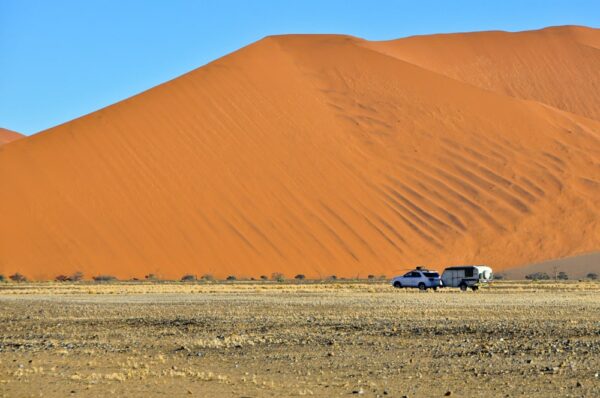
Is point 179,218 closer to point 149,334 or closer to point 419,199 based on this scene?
point 419,199

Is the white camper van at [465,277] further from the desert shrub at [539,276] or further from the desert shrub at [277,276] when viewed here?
the desert shrub at [277,276]

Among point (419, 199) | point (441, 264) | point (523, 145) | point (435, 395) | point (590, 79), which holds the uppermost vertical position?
point (590, 79)

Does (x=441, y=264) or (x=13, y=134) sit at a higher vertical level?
(x=13, y=134)

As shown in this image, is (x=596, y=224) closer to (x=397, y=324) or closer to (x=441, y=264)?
(x=441, y=264)

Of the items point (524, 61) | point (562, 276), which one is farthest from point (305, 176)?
point (524, 61)

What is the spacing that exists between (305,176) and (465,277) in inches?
1044

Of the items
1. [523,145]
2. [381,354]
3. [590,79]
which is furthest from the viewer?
[590,79]

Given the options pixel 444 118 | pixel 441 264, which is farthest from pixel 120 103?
pixel 441 264

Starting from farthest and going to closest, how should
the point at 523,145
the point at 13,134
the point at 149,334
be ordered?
the point at 13,134, the point at 523,145, the point at 149,334

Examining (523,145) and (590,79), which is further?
(590,79)

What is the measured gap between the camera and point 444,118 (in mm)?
77750

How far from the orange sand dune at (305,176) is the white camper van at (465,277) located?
17291 millimetres

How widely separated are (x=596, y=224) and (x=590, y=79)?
86.5 ft

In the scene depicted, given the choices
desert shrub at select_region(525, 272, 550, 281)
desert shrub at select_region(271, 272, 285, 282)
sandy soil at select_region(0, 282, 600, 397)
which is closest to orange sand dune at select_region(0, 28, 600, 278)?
desert shrub at select_region(271, 272, 285, 282)
